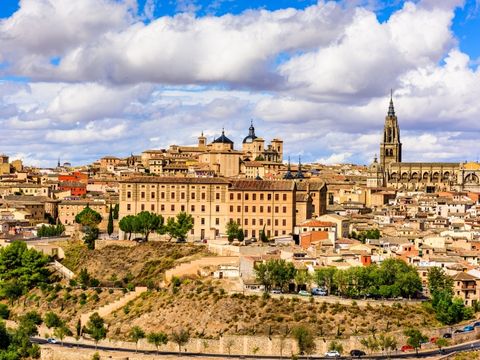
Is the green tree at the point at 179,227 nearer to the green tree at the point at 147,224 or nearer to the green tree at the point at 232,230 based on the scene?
the green tree at the point at 147,224

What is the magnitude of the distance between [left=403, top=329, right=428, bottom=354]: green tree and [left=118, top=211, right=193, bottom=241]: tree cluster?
28.8 m

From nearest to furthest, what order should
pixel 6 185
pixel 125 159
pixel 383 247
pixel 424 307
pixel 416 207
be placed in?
1. pixel 424 307
2. pixel 383 247
3. pixel 416 207
4. pixel 6 185
5. pixel 125 159

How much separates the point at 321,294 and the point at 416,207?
5303 centimetres

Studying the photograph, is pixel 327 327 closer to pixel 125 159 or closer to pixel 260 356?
pixel 260 356

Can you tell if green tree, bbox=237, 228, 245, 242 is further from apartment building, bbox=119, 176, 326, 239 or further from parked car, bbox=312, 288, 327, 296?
parked car, bbox=312, 288, 327, 296

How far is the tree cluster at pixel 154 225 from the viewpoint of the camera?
7662 cm

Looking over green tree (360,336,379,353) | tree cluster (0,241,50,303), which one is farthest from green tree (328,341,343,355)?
tree cluster (0,241,50,303)

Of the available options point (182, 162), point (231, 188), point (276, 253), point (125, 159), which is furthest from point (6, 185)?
point (276, 253)

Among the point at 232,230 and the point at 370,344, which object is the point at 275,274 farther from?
the point at 232,230

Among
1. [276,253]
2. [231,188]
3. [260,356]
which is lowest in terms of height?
[260,356]

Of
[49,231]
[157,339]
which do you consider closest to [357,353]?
[157,339]

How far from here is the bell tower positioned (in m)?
165

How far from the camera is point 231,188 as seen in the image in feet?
271

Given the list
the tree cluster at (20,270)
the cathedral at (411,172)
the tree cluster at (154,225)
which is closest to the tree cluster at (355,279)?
the tree cluster at (154,225)
